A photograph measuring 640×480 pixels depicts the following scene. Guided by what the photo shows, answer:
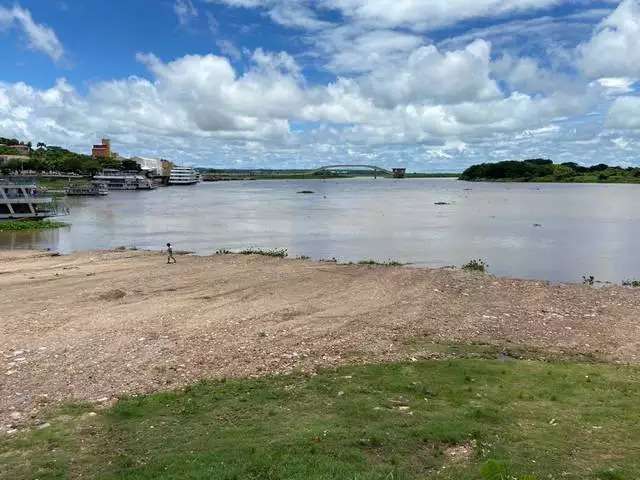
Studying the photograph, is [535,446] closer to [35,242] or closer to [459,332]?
[459,332]

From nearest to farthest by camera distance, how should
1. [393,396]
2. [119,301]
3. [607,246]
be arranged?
[393,396] → [119,301] → [607,246]

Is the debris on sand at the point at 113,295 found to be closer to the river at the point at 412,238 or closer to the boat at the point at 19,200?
the river at the point at 412,238

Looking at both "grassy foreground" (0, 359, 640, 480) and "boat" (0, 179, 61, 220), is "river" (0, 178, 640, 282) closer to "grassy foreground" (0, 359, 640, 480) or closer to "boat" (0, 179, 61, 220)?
"boat" (0, 179, 61, 220)

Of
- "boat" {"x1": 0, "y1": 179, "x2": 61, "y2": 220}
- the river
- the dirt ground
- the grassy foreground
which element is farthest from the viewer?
"boat" {"x1": 0, "y1": 179, "x2": 61, "y2": 220}

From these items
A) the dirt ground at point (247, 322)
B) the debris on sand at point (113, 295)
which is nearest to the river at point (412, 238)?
the dirt ground at point (247, 322)

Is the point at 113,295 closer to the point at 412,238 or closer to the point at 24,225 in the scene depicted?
the point at 412,238

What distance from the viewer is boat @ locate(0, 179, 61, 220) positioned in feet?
221

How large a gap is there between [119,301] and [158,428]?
1478 centimetres

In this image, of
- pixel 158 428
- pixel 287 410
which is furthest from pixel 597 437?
pixel 158 428

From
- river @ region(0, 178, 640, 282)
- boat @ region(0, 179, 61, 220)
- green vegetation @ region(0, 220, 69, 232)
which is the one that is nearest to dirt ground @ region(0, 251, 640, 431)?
river @ region(0, 178, 640, 282)

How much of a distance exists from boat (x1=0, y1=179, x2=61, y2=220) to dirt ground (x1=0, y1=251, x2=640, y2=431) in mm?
39686

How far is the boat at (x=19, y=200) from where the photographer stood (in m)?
67.2

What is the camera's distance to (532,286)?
94.2 feet

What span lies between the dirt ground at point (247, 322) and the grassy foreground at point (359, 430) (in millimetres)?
1678
